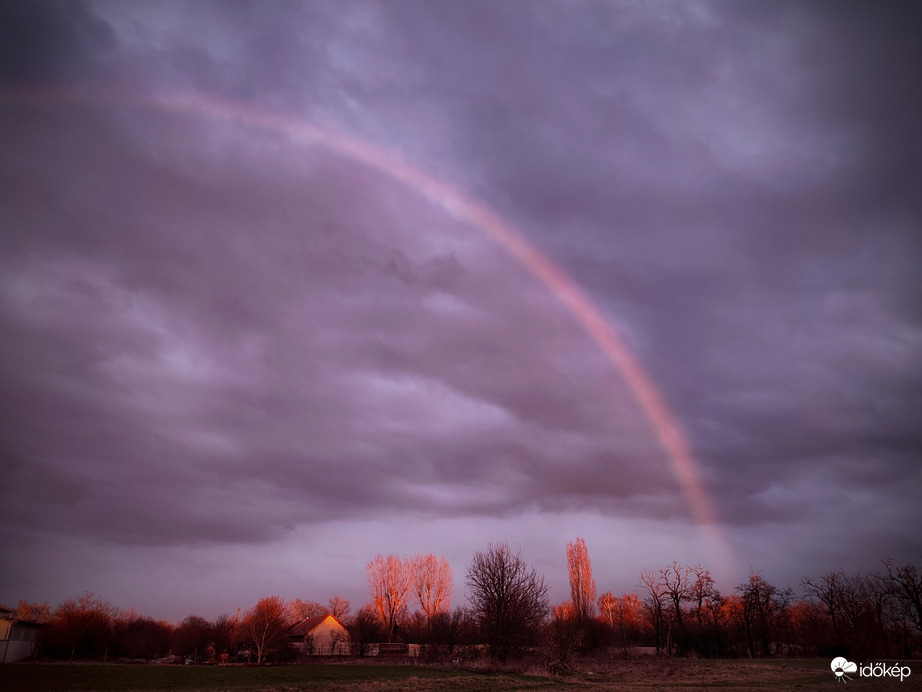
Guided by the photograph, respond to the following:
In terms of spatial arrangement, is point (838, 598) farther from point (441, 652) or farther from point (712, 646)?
point (441, 652)

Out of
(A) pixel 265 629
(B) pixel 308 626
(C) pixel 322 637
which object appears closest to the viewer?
(A) pixel 265 629

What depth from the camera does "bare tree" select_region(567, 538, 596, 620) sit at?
75.6 m

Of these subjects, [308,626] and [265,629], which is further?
[308,626]

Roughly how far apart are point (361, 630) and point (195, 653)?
726 inches

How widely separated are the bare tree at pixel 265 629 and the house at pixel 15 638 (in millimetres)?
19581

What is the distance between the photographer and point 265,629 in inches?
2274

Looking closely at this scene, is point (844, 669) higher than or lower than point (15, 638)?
higher

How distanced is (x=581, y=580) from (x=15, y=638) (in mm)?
64775

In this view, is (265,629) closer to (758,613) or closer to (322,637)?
A: (322,637)

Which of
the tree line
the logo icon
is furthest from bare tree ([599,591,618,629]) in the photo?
the logo icon

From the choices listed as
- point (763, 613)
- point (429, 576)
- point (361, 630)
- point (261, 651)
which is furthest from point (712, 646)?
point (261, 651)

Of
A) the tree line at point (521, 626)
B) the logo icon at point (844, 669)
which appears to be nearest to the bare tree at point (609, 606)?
the tree line at point (521, 626)

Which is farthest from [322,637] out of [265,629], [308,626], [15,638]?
[15,638]

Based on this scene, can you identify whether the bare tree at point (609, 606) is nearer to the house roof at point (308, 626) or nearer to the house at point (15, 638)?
the house roof at point (308, 626)
